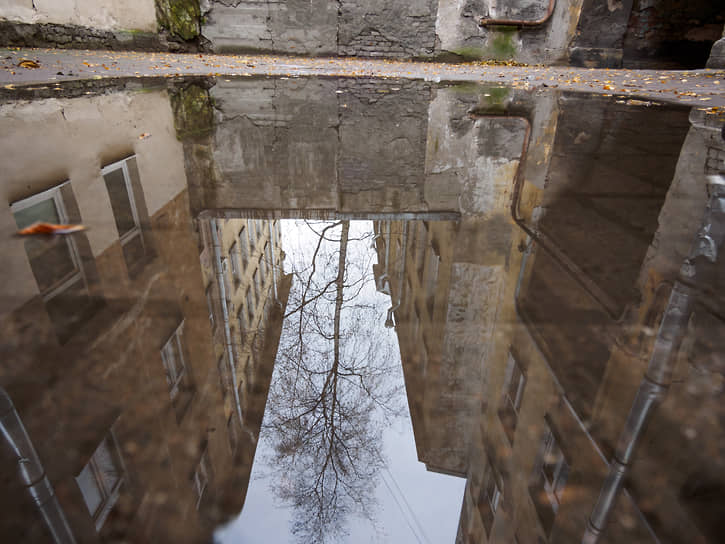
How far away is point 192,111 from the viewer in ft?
17.5

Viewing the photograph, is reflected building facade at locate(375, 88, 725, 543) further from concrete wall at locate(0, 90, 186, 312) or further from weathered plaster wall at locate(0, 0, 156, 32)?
weathered plaster wall at locate(0, 0, 156, 32)

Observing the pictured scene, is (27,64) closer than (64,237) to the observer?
No

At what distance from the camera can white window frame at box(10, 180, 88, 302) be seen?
1.69 meters

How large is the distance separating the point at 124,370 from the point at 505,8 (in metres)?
17.3

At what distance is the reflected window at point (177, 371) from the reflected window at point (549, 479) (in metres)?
0.94

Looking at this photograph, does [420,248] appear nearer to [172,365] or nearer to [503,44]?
[172,365]

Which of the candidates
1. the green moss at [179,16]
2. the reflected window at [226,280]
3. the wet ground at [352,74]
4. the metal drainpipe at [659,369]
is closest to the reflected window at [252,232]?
the reflected window at [226,280]

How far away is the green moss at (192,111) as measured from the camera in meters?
4.35

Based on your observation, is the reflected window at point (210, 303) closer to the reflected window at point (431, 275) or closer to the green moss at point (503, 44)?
the reflected window at point (431, 275)

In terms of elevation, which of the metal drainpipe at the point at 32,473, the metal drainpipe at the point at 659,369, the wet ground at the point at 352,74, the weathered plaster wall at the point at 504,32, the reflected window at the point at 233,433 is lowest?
the reflected window at the point at 233,433

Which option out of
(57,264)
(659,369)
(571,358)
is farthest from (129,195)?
(659,369)

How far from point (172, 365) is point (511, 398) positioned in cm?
104

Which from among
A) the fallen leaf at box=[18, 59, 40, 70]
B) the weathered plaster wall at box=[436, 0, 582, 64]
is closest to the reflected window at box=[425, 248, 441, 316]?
the fallen leaf at box=[18, 59, 40, 70]

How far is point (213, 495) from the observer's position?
1.00 metres
